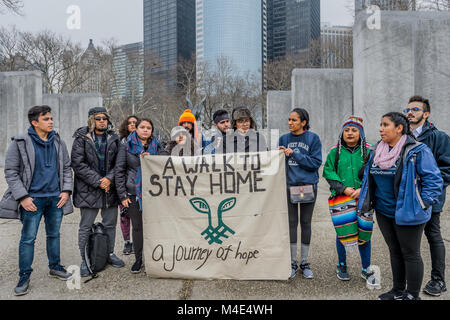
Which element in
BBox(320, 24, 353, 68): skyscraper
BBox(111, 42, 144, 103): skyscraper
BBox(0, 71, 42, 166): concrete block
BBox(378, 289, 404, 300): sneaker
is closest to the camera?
BBox(378, 289, 404, 300): sneaker

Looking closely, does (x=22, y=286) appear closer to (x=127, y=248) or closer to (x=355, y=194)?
(x=127, y=248)

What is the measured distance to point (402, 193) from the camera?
280 cm

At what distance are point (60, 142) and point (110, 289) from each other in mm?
1777

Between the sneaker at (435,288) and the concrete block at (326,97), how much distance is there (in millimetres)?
11669

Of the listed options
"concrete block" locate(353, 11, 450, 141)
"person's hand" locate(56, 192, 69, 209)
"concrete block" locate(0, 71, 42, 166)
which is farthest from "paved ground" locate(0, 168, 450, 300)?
"concrete block" locate(0, 71, 42, 166)

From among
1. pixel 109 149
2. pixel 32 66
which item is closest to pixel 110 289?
A: pixel 109 149

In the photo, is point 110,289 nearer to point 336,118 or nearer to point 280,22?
point 336,118

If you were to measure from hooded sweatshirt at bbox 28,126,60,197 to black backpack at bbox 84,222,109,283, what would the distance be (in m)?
0.70

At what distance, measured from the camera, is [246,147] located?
152 inches

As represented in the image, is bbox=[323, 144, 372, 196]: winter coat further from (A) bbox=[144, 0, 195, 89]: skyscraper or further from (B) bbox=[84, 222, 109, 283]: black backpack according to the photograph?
(A) bbox=[144, 0, 195, 89]: skyscraper

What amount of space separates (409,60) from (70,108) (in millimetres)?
18102

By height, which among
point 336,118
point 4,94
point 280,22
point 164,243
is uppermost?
point 280,22

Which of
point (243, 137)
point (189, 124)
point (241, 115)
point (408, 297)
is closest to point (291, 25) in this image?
point (189, 124)

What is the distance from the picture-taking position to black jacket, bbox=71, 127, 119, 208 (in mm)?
3756
